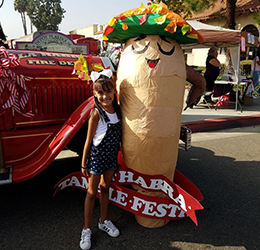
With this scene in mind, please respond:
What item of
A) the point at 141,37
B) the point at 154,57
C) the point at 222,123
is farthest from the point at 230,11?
the point at 154,57

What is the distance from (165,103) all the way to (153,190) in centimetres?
83

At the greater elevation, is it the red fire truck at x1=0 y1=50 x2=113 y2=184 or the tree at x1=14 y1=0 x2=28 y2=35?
the tree at x1=14 y1=0 x2=28 y2=35

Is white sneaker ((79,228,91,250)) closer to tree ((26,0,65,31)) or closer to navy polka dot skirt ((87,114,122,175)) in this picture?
navy polka dot skirt ((87,114,122,175))

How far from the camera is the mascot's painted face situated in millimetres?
2309

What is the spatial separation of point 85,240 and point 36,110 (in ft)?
4.94

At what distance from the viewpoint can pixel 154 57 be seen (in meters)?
2.32

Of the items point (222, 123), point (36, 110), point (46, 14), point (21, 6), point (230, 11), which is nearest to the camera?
point (36, 110)

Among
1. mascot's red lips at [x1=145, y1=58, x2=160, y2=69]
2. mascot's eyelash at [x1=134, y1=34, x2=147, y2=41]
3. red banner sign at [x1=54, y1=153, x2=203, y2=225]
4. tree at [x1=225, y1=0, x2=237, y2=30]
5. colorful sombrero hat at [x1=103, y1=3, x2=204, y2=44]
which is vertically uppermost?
tree at [x1=225, y1=0, x2=237, y2=30]

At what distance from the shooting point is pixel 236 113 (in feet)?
26.3

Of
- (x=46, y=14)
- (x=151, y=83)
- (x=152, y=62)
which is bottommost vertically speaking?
(x=151, y=83)

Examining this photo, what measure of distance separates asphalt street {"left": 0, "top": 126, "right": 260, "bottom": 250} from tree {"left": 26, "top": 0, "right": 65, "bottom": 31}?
4959 cm

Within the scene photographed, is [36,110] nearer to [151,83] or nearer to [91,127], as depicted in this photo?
[91,127]

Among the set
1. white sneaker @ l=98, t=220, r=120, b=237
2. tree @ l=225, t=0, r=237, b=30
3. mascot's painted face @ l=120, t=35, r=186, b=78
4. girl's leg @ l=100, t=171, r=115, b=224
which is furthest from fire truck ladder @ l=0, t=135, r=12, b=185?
tree @ l=225, t=0, r=237, b=30

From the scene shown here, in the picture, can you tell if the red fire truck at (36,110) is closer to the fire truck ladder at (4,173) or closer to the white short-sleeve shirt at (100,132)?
the fire truck ladder at (4,173)
